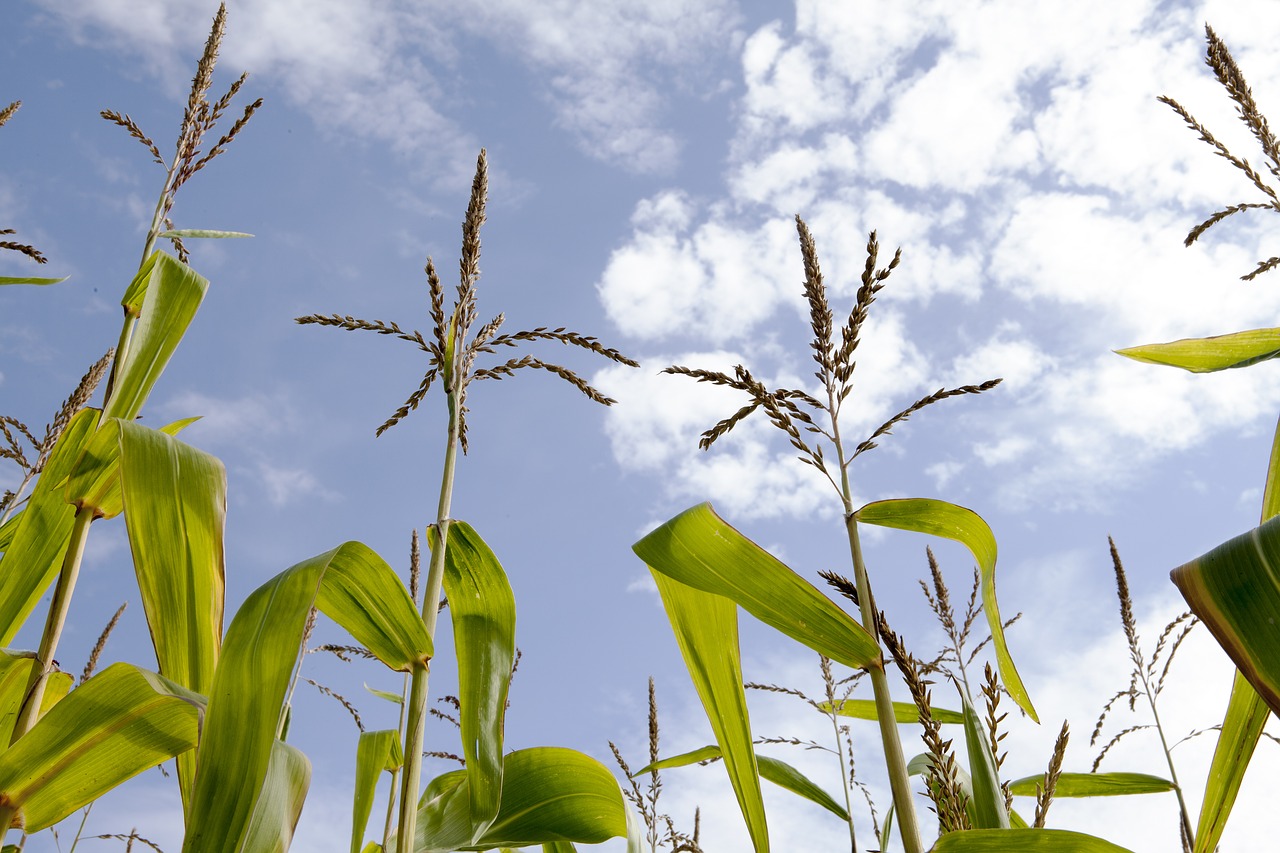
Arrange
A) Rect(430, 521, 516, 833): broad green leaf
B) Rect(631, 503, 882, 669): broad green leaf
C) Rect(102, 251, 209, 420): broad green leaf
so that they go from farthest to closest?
Rect(102, 251, 209, 420): broad green leaf < Rect(430, 521, 516, 833): broad green leaf < Rect(631, 503, 882, 669): broad green leaf

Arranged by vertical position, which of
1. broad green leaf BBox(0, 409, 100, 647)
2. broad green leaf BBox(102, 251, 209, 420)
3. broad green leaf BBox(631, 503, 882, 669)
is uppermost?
broad green leaf BBox(102, 251, 209, 420)

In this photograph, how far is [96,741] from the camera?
1030 mm

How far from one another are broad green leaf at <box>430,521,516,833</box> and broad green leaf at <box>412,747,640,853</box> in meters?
0.16

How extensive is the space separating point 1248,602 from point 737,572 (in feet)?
1.77

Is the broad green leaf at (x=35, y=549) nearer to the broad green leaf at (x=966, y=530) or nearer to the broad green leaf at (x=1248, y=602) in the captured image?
the broad green leaf at (x=966, y=530)

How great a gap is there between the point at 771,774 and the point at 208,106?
190 cm

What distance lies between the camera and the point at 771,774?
169cm

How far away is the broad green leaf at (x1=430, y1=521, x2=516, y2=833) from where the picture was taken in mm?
1152

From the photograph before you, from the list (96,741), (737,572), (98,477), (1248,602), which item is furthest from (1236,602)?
(98,477)

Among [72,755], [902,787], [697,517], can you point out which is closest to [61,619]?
[72,755]

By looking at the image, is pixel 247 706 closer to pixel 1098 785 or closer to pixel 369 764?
pixel 369 764

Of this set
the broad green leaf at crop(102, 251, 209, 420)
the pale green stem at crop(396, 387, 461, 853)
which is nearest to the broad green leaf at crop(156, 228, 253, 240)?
the broad green leaf at crop(102, 251, 209, 420)

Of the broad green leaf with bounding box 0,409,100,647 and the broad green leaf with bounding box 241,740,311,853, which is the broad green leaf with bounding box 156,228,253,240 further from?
the broad green leaf with bounding box 241,740,311,853

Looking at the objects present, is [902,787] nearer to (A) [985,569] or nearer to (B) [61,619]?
(A) [985,569]
